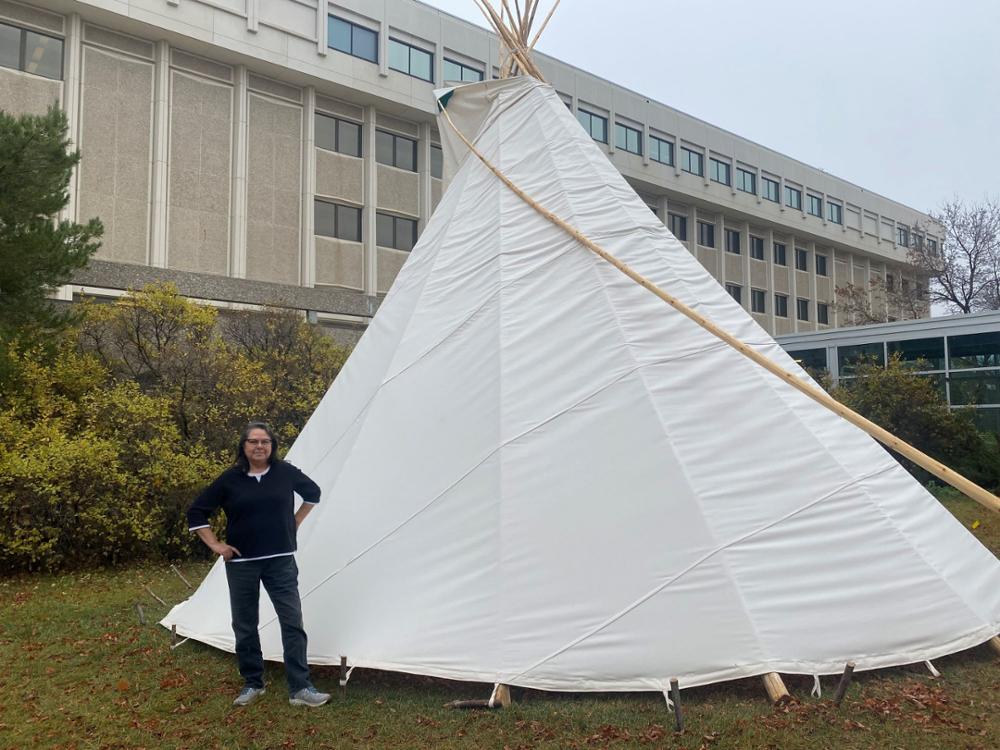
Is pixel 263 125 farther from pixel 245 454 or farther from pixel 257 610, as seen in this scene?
pixel 257 610

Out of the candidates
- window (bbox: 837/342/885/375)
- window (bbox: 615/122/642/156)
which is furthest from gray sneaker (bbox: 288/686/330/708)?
window (bbox: 615/122/642/156)

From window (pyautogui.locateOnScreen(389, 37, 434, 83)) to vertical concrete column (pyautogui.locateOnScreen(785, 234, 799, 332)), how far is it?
2010cm

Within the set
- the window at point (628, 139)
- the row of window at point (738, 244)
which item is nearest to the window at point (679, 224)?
the row of window at point (738, 244)

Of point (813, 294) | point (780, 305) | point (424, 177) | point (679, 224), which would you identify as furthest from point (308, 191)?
point (813, 294)

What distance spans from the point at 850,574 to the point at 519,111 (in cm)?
412

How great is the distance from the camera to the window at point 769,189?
3519 cm

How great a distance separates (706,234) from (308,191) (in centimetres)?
1804

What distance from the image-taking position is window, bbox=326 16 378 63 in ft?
73.0

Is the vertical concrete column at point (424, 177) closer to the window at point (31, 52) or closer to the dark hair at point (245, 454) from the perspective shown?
the window at point (31, 52)

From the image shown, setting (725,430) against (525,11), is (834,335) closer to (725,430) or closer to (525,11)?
(525,11)

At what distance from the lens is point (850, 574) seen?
3957mm

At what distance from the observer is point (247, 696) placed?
394 cm

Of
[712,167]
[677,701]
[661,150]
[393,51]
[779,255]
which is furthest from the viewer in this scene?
[779,255]

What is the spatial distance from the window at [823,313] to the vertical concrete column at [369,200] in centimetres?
2389
